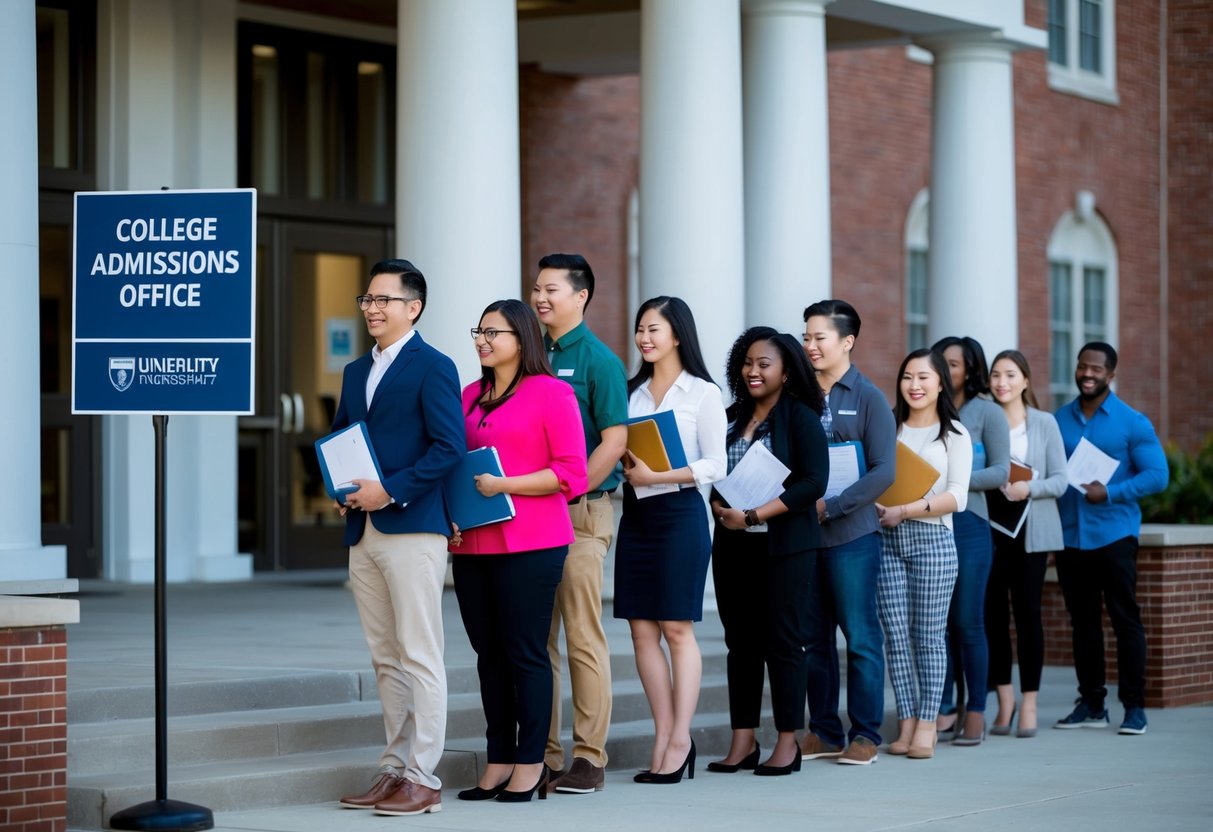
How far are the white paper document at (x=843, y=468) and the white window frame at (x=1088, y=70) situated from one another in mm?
15195

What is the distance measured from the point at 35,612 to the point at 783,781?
3.20 metres

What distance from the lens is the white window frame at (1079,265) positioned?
23016mm

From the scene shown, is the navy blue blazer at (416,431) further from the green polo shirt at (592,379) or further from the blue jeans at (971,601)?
the blue jeans at (971,601)

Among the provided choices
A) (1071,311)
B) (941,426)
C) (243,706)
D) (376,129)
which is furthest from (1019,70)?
(243,706)

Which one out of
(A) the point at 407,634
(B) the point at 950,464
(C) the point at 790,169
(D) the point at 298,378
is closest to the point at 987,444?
(B) the point at 950,464

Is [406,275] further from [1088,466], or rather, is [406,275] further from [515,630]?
[1088,466]

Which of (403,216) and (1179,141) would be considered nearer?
(403,216)

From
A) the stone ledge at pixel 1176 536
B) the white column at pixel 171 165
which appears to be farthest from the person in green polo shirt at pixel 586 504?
the white column at pixel 171 165

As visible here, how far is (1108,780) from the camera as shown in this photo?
26.8 ft

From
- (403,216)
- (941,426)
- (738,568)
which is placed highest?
(403,216)

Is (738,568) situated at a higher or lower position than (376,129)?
lower

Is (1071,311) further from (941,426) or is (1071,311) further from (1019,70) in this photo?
(941,426)

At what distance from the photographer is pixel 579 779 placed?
758 centimetres

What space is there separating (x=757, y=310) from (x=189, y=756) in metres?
7.02
